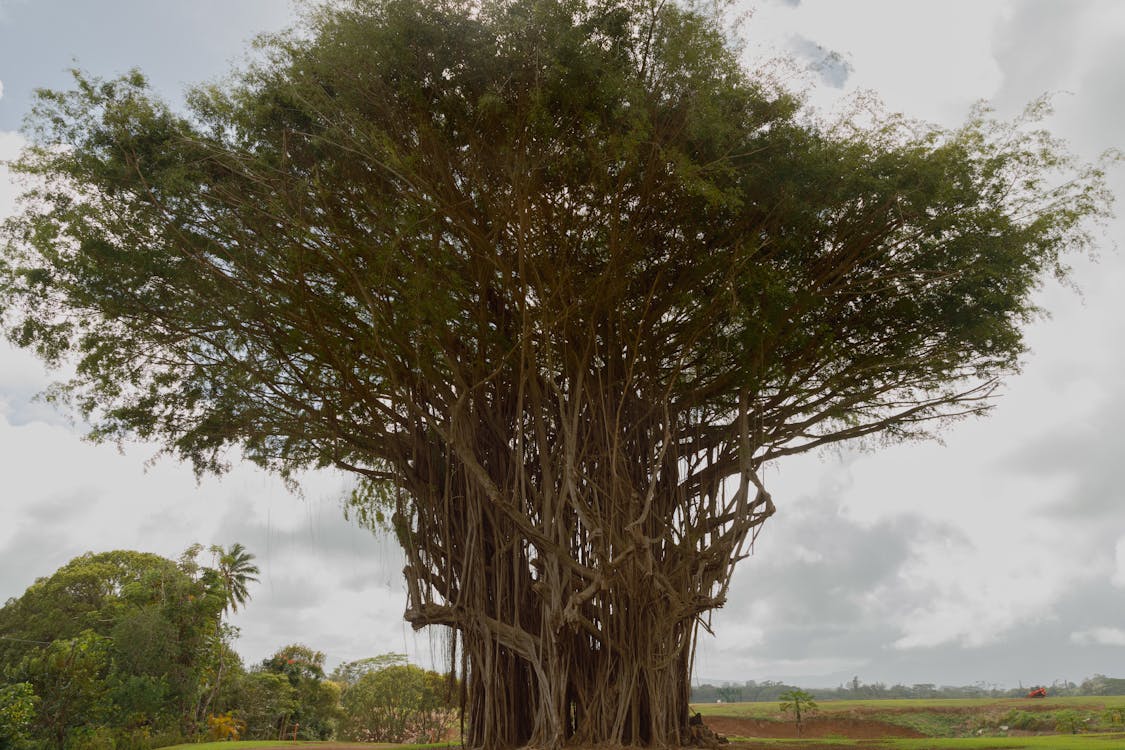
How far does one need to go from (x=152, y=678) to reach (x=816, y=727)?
13.1m

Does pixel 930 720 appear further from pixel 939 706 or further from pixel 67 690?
pixel 67 690

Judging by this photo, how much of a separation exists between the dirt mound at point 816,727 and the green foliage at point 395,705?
18.4 feet

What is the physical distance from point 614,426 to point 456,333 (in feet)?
5.46

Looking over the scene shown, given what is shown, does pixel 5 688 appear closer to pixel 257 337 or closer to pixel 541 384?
pixel 257 337

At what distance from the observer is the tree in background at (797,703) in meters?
15.4

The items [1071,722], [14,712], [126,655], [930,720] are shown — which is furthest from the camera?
[930,720]

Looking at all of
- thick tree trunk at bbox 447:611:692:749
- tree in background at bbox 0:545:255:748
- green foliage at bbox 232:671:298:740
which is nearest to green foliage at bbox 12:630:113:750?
tree in background at bbox 0:545:255:748

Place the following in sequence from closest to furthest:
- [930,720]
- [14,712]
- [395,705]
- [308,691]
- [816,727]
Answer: [14,712] < [930,720] < [816,727] < [395,705] < [308,691]

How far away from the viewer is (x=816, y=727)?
16.8 m

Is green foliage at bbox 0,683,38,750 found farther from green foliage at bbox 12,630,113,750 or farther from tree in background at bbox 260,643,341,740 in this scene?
tree in background at bbox 260,643,341,740

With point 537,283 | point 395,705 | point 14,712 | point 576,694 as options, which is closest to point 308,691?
point 395,705

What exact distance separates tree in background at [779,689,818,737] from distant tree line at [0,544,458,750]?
20.5ft

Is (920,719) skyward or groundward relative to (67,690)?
groundward

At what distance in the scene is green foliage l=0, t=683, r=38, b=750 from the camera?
43.8 ft
